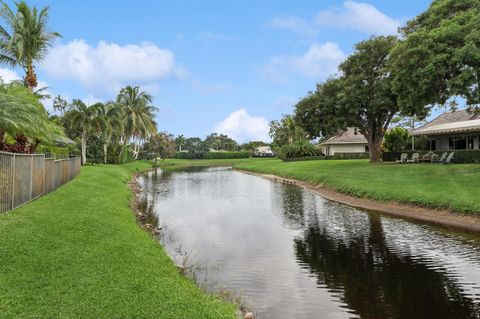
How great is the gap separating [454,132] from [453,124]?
66.6 inches

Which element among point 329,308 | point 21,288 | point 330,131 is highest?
point 330,131

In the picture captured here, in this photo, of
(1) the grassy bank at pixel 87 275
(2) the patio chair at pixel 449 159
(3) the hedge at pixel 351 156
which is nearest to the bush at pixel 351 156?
(3) the hedge at pixel 351 156

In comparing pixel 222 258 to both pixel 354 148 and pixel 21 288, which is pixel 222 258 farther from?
pixel 354 148

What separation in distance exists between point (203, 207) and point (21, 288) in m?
15.2

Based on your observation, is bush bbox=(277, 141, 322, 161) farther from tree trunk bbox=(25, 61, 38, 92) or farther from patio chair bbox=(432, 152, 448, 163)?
tree trunk bbox=(25, 61, 38, 92)

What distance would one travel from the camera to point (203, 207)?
21.5 meters

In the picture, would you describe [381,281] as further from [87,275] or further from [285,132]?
[285,132]

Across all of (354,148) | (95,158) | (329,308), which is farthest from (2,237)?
(354,148)

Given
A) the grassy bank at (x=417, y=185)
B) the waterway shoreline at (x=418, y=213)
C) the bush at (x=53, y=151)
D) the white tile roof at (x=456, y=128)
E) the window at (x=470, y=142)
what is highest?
the white tile roof at (x=456, y=128)

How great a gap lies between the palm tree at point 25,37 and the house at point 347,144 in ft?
150

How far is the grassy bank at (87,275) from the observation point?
5.88 meters

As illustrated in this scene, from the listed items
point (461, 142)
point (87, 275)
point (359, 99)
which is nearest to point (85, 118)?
point (359, 99)

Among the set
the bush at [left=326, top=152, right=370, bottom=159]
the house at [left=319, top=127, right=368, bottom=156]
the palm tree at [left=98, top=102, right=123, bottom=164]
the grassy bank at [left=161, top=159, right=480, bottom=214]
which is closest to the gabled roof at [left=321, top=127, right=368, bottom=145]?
the house at [left=319, top=127, right=368, bottom=156]

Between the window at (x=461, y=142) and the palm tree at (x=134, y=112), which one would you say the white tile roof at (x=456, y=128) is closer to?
the window at (x=461, y=142)
